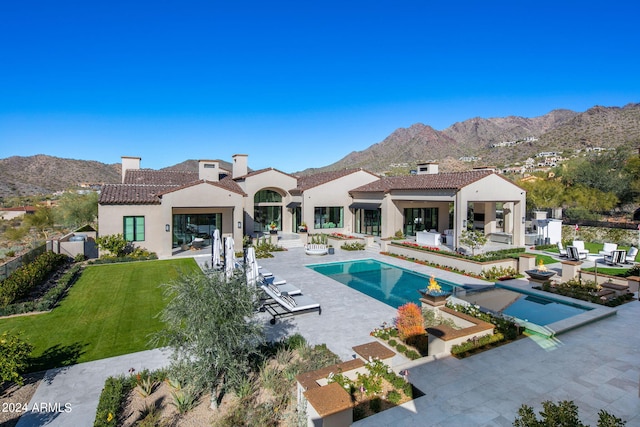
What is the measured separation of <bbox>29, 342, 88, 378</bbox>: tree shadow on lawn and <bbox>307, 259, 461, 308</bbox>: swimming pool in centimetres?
1054

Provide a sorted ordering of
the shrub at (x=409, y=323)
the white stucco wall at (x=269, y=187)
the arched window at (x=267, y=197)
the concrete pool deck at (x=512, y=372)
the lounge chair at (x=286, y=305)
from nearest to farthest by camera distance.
→ the concrete pool deck at (x=512, y=372) → the shrub at (x=409, y=323) → the lounge chair at (x=286, y=305) → the white stucco wall at (x=269, y=187) → the arched window at (x=267, y=197)

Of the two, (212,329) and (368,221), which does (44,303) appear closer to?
(212,329)

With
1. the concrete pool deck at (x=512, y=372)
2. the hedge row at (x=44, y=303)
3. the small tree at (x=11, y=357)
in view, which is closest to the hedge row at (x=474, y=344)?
the concrete pool deck at (x=512, y=372)

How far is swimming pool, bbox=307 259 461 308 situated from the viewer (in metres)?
15.5

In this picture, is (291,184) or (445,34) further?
(291,184)

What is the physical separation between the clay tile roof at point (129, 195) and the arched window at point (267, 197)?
901 centimetres

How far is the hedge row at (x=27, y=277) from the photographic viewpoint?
13500 mm

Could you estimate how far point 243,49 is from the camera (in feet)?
105

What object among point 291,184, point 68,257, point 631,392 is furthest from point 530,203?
point 68,257

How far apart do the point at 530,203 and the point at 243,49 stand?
116 feet

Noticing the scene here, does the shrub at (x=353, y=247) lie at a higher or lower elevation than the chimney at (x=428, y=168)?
lower

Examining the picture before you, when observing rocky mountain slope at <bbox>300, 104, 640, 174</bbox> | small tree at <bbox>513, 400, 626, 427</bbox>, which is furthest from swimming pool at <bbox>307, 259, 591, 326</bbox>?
rocky mountain slope at <bbox>300, 104, 640, 174</bbox>

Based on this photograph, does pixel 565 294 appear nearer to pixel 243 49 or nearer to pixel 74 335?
pixel 74 335

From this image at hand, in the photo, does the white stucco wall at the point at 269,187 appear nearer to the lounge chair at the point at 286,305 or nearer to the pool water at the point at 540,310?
the lounge chair at the point at 286,305
